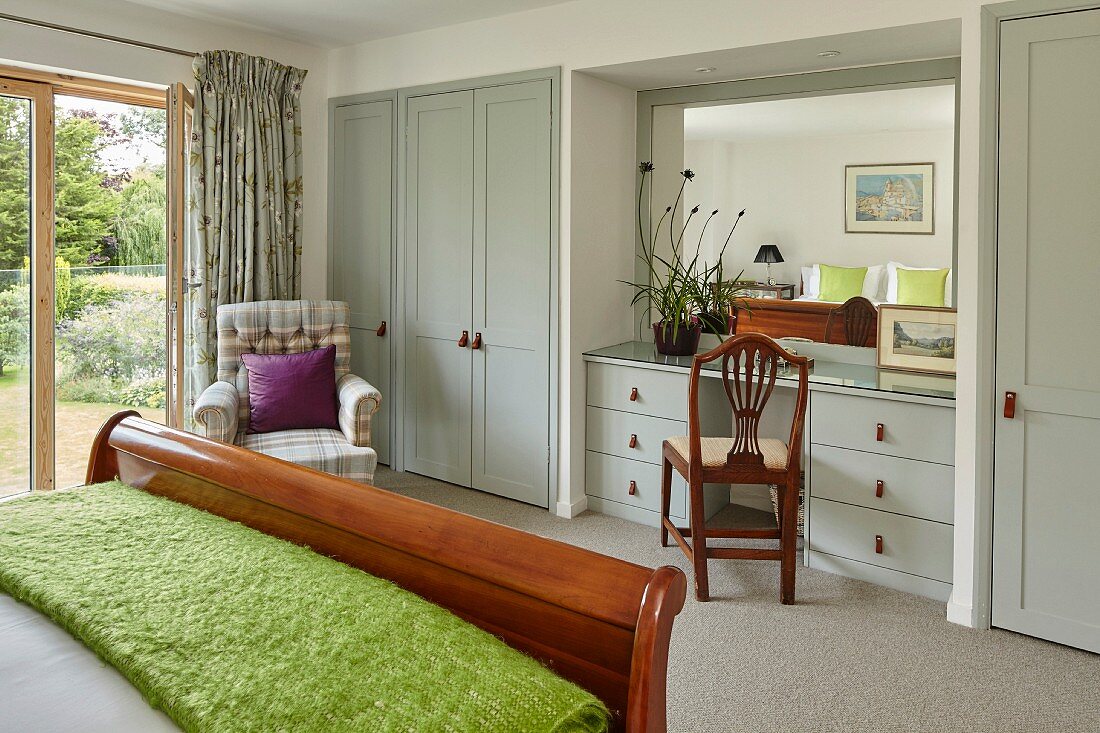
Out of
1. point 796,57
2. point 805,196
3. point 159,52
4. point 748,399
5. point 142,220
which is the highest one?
point 159,52

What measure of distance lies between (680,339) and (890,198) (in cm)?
110

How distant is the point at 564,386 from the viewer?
403cm

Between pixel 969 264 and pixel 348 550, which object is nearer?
pixel 348 550

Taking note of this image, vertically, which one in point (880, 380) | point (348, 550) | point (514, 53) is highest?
point (514, 53)

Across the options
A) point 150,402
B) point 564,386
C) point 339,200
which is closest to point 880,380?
point 564,386

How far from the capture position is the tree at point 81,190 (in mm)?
3783

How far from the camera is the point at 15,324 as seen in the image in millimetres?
3674

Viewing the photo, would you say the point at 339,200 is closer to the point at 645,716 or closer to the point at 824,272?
the point at 824,272

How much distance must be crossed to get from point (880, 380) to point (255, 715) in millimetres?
2839

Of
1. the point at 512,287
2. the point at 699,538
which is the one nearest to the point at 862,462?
the point at 699,538

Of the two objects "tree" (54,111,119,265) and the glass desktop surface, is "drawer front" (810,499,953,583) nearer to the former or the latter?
the glass desktop surface

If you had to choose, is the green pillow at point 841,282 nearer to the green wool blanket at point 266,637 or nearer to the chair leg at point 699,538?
the chair leg at point 699,538

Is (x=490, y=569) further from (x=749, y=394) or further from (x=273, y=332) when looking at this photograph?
(x=273, y=332)

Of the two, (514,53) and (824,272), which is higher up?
(514,53)
